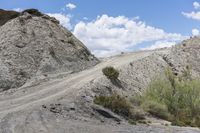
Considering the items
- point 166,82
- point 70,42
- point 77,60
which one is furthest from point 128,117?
point 70,42

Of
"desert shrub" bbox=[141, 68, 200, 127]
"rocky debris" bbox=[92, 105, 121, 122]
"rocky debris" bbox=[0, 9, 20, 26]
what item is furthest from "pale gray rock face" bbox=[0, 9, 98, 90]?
"rocky debris" bbox=[92, 105, 121, 122]

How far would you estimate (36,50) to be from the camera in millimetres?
49594

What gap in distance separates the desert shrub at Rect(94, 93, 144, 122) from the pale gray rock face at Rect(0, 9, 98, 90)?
13623 mm

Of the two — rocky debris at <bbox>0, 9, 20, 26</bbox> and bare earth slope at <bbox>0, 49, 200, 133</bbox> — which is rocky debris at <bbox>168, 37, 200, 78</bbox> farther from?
rocky debris at <bbox>0, 9, 20, 26</bbox>

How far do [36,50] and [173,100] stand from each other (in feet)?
60.6

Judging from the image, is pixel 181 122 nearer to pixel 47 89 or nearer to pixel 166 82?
pixel 166 82

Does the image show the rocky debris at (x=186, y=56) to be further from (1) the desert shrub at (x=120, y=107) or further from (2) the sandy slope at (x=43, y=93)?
(1) the desert shrub at (x=120, y=107)

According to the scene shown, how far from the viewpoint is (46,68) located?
154ft

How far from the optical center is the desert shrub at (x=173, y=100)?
3241cm

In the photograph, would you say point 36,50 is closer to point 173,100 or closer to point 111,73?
point 111,73

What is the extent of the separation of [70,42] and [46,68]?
9.15 m

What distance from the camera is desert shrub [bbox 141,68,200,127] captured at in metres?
32.4

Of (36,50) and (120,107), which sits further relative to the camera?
(36,50)

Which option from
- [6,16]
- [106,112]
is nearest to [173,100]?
[106,112]
